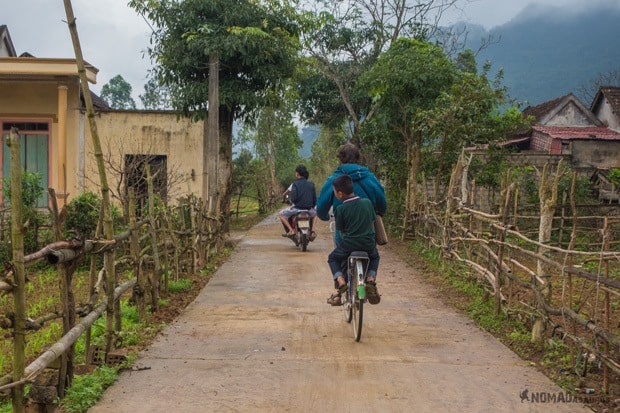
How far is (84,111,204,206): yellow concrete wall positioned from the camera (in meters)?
17.0

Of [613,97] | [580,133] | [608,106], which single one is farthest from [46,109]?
[608,106]

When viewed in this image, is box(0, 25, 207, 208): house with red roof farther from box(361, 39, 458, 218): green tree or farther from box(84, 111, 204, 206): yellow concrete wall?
box(361, 39, 458, 218): green tree

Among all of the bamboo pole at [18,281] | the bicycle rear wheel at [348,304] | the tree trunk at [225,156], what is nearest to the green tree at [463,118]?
the tree trunk at [225,156]

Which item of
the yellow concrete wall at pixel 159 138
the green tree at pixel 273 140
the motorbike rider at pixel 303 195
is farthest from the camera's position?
the green tree at pixel 273 140

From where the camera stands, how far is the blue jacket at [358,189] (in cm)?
678

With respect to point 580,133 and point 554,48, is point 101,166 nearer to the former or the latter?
point 580,133

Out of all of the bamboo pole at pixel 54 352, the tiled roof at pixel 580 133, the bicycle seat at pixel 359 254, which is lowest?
the bamboo pole at pixel 54 352

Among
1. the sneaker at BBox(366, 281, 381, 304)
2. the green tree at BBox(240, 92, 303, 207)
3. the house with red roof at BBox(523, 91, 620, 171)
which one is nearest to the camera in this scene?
the sneaker at BBox(366, 281, 381, 304)

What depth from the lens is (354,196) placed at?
660 cm

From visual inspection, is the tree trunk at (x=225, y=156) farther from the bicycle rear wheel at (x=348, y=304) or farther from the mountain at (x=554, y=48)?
the mountain at (x=554, y=48)

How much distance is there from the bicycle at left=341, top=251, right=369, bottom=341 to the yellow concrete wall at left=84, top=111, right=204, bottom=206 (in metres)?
10.9

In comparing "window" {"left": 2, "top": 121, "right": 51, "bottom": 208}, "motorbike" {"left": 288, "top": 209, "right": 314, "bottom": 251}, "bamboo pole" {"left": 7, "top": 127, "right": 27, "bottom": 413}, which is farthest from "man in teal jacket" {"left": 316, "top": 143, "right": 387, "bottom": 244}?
"window" {"left": 2, "top": 121, "right": 51, "bottom": 208}

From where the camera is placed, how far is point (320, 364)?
17.7 feet

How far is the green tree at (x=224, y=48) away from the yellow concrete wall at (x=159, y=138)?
1.36 metres
